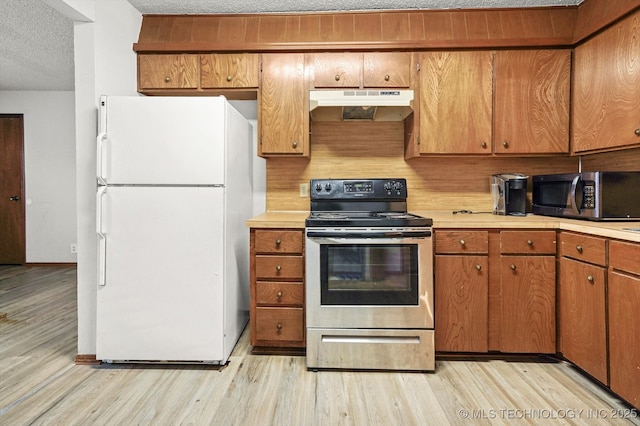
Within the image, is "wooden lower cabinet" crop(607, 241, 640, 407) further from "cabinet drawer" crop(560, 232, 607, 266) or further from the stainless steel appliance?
the stainless steel appliance

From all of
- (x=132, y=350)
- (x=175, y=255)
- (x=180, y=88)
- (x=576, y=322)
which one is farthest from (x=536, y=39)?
(x=132, y=350)

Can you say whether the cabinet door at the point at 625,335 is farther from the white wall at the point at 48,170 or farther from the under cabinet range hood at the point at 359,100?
the white wall at the point at 48,170

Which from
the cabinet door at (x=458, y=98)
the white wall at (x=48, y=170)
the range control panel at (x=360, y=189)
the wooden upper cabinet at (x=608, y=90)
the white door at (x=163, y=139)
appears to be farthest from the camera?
the white wall at (x=48, y=170)

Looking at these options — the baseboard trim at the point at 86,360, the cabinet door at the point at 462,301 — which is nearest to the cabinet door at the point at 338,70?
the cabinet door at the point at 462,301

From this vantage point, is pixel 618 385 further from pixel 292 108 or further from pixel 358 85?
pixel 292 108

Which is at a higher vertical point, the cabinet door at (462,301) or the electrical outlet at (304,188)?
the electrical outlet at (304,188)

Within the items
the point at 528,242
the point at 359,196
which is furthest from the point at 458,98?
the point at 528,242

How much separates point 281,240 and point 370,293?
644 millimetres

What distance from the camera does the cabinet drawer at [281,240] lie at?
2248 mm

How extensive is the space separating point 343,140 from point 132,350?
6.76ft

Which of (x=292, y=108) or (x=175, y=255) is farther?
(x=292, y=108)

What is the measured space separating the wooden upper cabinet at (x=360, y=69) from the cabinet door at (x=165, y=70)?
86 cm

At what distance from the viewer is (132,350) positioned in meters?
2.12

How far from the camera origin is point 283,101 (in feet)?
8.30
